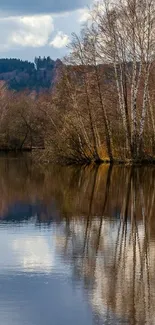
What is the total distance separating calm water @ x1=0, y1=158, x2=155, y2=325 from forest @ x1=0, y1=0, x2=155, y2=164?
2090cm

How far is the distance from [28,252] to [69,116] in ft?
120

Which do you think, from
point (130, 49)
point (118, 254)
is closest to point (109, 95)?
point (130, 49)

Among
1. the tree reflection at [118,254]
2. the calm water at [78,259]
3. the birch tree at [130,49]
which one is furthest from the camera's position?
the birch tree at [130,49]

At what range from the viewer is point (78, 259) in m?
12.9

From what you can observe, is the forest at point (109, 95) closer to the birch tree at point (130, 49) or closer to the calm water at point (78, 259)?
the birch tree at point (130, 49)

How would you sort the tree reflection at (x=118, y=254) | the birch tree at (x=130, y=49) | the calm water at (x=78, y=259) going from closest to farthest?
the calm water at (x=78, y=259) → the tree reflection at (x=118, y=254) → the birch tree at (x=130, y=49)

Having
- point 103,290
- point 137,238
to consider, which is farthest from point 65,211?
point 103,290

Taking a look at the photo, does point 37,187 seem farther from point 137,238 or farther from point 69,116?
point 69,116

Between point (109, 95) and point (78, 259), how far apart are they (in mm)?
38369

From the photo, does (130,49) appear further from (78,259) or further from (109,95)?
(78,259)

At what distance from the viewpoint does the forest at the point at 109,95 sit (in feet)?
146

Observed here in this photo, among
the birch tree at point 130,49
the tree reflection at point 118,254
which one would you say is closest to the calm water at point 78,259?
the tree reflection at point 118,254

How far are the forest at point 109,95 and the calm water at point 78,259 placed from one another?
2090 cm

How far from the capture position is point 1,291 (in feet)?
34.0
